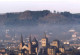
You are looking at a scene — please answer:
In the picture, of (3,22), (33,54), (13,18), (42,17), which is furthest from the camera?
(42,17)

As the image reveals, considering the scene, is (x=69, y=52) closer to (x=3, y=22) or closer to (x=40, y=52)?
(x=40, y=52)

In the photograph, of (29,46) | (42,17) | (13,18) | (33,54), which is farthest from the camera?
(42,17)

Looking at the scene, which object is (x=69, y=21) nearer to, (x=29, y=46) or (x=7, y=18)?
(x=7, y=18)

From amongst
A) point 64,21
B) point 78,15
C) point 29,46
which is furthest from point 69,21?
point 29,46

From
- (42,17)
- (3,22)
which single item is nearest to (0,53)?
(3,22)

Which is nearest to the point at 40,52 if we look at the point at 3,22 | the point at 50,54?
the point at 50,54

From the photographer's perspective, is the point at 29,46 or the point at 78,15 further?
the point at 78,15

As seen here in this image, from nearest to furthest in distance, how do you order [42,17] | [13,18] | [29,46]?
[29,46] → [13,18] → [42,17]

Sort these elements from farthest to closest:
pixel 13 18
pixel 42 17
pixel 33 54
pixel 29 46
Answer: pixel 42 17, pixel 13 18, pixel 29 46, pixel 33 54

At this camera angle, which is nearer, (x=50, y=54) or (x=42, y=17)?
(x=50, y=54)
